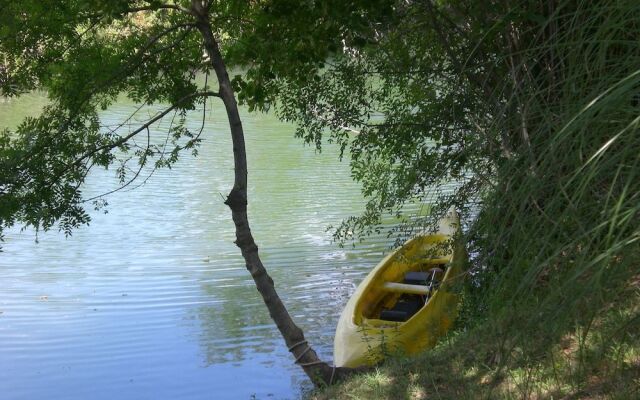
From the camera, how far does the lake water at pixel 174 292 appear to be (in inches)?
347

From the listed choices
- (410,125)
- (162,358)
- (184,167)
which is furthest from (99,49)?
(184,167)

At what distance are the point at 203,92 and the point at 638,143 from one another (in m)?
5.34

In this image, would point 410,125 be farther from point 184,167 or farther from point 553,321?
point 184,167

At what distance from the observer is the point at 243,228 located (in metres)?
7.11

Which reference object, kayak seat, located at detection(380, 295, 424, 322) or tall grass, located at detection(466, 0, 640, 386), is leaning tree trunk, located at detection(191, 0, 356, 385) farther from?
tall grass, located at detection(466, 0, 640, 386)

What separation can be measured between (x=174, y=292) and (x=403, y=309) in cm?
381

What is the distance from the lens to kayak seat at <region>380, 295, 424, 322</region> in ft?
26.9

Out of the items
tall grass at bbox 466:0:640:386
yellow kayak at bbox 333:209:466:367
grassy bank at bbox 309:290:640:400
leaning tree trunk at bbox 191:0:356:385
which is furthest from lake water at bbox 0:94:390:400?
tall grass at bbox 466:0:640:386

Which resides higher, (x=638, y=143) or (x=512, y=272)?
(x=638, y=143)

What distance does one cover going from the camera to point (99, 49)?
7.05 metres

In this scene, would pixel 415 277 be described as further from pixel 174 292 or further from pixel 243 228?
pixel 174 292

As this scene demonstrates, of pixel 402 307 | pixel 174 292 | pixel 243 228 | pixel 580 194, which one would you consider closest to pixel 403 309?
pixel 402 307

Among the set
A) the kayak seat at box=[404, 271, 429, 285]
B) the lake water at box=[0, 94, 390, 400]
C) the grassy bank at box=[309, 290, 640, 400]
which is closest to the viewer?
the grassy bank at box=[309, 290, 640, 400]

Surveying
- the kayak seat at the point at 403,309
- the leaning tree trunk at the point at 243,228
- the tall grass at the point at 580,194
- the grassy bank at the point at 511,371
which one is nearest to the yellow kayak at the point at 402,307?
the kayak seat at the point at 403,309
